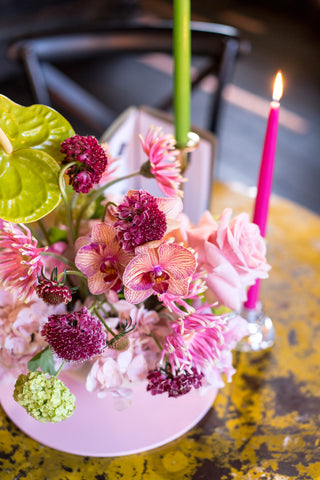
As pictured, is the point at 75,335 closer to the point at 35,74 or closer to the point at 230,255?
the point at 230,255

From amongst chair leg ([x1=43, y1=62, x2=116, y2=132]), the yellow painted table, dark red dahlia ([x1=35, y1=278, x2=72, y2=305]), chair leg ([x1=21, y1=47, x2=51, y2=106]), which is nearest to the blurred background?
chair leg ([x1=43, y1=62, x2=116, y2=132])

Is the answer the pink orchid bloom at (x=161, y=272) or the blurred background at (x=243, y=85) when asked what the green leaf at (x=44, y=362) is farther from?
the blurred background at (x=243, y=85)

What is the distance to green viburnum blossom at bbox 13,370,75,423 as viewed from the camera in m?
0.37

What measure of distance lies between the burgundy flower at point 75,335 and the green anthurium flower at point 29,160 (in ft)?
0.27

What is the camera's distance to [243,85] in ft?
8.75

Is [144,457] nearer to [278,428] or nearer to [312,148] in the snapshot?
[278,428]

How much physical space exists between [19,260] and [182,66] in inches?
9.3

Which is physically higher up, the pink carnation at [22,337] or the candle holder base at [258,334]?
the pink carnation at [22,337]

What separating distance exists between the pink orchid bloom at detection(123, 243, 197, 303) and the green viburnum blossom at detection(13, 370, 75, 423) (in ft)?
0.29

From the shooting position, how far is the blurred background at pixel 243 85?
2.18 m

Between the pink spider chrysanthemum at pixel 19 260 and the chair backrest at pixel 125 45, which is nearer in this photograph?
the pink spider chrysanthemum at pixel 19 260

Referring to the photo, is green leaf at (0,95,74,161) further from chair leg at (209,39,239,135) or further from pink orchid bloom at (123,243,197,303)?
chair leg at (209,39,239,135)

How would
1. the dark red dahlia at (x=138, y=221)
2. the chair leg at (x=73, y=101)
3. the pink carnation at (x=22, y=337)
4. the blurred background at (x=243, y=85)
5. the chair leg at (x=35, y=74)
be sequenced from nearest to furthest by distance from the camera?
1. the dark red dahlia at (x=138, y=221)
2. the pink carnation at (x=22, y=337)
3. the chair leg at (x=35, y=74)
4. the chair leg at (x=73, y=101)
5. the blurred background at (x=243, y=85)

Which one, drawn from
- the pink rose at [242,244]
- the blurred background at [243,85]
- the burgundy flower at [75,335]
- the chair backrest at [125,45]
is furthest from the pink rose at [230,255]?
the blurred background at [243,85]
